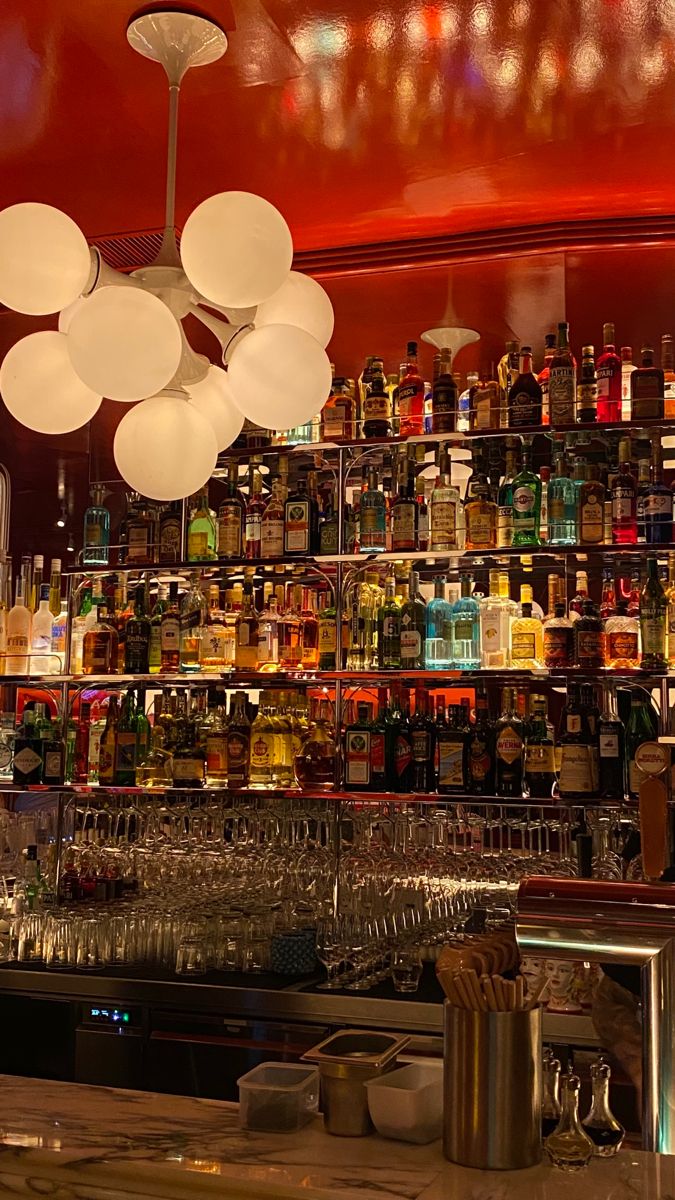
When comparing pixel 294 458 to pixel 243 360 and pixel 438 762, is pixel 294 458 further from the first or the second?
pixel 243 360

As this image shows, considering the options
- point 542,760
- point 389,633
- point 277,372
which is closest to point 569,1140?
point 277,372

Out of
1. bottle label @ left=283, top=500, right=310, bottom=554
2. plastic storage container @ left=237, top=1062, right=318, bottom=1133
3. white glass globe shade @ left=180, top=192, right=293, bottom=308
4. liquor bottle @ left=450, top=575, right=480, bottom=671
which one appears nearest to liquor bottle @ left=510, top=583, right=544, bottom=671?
liquor bottle @ left=450, top=575, right=480, bottom=671

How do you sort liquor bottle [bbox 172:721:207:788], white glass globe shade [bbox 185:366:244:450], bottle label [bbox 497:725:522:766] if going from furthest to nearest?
liquor bottle [bbox 172:721:207:788], bottle label [bbox 497:725:522:766], white glass globe shade [bbox 185:366:244:450]

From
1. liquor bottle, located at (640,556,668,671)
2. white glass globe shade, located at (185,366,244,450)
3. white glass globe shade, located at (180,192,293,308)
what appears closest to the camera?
white glass globe shade, located at (180,192,293,308)

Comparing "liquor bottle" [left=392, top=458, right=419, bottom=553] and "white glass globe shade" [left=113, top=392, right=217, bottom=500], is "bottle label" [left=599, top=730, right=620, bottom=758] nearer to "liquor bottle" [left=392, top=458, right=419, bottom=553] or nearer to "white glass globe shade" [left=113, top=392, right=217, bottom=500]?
"liquor bottle" [left=392, top=458, right=419, bottom=553]

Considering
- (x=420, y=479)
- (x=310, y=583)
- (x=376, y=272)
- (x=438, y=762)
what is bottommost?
(x=438, y=762)

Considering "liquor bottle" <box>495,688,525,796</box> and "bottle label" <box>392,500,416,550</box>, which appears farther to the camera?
"bottle label" <box>392,500,416,550</box>

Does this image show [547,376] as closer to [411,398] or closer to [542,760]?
[411,398]

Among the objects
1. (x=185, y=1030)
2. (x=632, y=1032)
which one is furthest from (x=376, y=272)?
(x=632, y=1032)

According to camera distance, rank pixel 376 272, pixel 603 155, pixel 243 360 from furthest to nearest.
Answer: pixel 376 272
pixel 603 155
pixel 243 360

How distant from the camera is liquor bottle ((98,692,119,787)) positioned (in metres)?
4.18

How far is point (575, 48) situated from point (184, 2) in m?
0.96

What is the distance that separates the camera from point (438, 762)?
3.81 metres

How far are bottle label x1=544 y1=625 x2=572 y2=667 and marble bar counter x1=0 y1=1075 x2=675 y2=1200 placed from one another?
2.27 metres
